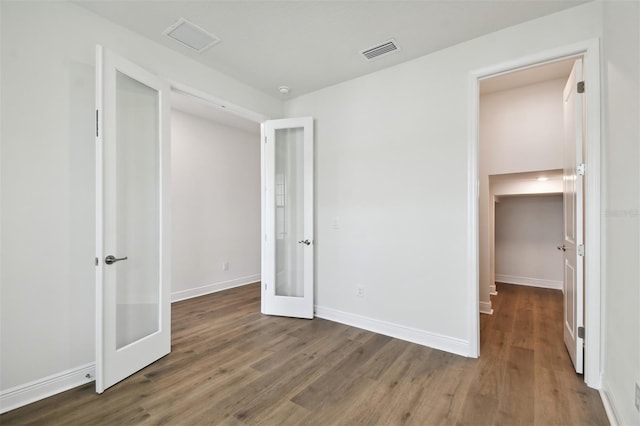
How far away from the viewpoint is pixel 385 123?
305cm

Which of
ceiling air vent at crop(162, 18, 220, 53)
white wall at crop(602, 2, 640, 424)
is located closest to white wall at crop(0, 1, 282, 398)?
ceiling air vent at crop(162, 18, 220, 53)

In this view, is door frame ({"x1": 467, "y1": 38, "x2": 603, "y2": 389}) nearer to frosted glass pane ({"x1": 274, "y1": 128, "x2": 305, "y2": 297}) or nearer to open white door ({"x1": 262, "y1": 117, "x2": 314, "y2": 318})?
open white door ({"x1": 262, "y1": 117, "x2": 314, "y2": 318})

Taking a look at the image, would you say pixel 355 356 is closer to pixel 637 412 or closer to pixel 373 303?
pixel 373 303

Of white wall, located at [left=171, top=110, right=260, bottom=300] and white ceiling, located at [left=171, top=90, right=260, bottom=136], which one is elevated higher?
white ceiling, located at [left=171, top=90, right=260, bottom=136]

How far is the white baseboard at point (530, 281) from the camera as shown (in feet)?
16.0

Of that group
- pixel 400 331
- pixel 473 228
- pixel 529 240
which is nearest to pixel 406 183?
pixel 473 228

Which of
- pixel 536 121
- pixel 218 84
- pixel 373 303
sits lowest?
pixel 373 303

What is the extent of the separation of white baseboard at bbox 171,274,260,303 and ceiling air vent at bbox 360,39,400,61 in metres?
4.06

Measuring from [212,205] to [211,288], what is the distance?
1400 mm

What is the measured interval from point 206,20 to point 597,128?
10.1ft

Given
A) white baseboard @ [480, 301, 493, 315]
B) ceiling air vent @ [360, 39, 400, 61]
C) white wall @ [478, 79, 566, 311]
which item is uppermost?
ceiling air vent @ [360, 39, 400, 61]

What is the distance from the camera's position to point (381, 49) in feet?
8.80

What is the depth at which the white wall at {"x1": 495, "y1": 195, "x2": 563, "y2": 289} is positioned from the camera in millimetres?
4910

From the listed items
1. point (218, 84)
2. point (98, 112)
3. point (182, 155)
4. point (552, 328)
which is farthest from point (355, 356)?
point (182, 155)
